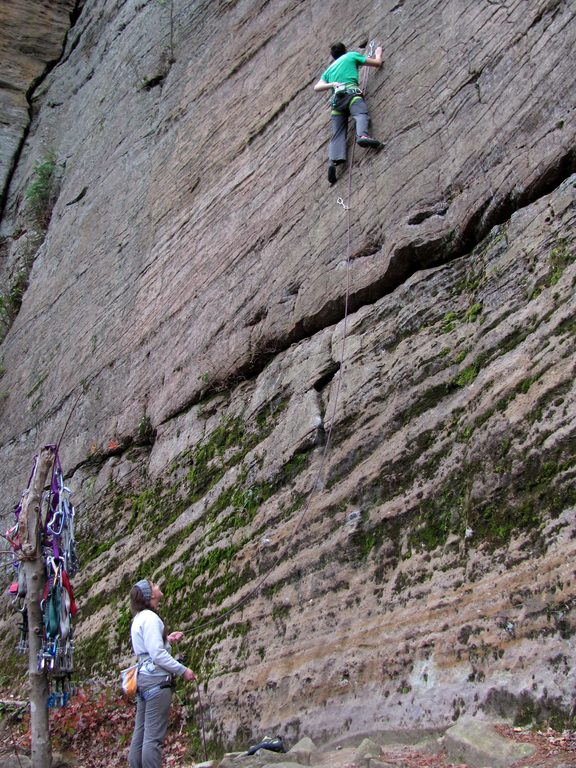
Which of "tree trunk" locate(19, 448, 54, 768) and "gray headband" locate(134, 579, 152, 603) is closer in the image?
"gray headband" locate(134, 579, 152, 603)

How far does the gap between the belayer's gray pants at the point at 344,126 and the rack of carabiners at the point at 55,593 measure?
455 cm

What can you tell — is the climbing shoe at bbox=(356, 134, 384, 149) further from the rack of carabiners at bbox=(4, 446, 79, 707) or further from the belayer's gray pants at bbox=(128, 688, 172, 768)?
the belayer's gray pants at bbox=(128, 688, 172, 768)

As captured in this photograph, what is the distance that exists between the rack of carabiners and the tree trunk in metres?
0.07

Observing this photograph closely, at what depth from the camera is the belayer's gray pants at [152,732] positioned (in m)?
5.48

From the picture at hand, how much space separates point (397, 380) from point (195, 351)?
13.2 ft

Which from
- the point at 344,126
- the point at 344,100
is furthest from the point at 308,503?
the point at 344,100

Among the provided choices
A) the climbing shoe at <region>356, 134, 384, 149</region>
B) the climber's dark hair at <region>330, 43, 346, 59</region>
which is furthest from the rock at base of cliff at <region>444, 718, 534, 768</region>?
the climber's dark hair at <region>330, 43, 346, 59</region>

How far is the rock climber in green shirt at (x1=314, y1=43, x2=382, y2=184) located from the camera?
8938mm

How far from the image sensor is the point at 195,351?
33.4 feet

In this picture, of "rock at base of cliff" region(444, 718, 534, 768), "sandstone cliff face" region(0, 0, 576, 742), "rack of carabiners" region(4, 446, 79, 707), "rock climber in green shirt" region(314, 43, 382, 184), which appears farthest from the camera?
"rock climber in green shirt" region(314, 43, 382, 184)

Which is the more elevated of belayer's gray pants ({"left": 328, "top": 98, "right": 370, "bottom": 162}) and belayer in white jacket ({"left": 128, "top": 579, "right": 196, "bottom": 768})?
belayer's gray pants ({"left": 328, "top": 98, "right": 370, "bottom": 162})

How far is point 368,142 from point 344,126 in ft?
2.23

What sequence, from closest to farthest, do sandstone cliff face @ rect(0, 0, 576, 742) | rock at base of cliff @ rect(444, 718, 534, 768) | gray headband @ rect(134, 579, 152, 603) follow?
rock at base of cliff @ rect(444, 718, 534, 768)
sandstone cliff face @ rect(0, 0, 576, 742)
gray headband @ rect(134, 579, 152, 603)

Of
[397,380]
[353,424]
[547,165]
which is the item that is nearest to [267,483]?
[353,424]
